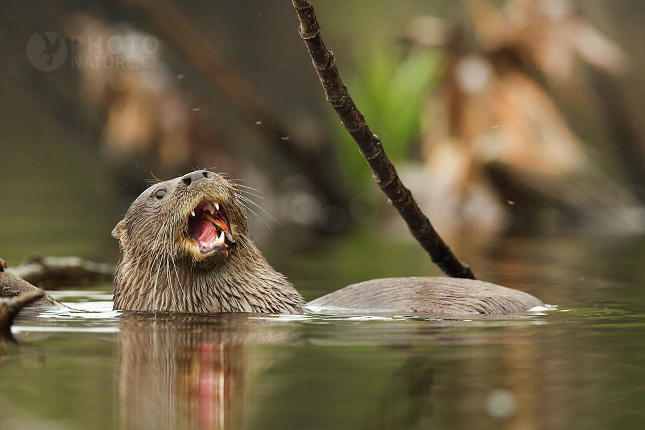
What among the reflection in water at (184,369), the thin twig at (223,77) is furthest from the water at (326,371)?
the thin twig at (223,77)

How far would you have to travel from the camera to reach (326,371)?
2381mm

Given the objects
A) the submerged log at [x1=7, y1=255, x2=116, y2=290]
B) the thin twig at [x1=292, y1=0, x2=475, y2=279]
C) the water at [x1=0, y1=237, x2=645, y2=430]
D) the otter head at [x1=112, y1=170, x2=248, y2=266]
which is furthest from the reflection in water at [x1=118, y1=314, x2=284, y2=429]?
the submerged log at [x1=7, y1=255, x2=116, y2=290]

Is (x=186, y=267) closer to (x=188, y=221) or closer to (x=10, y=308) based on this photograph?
(x=188, y=221)

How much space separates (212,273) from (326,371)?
137cm

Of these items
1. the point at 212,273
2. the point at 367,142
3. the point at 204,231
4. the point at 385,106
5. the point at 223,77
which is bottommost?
the point at 212,273

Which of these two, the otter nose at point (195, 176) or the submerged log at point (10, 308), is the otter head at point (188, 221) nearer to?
the otter nose at point (195, 176)

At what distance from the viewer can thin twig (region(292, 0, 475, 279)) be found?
10.1 ft

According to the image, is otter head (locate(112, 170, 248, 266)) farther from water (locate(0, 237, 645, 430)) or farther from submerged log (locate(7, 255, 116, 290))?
submerged log (locate(7, 255, 116, 290))

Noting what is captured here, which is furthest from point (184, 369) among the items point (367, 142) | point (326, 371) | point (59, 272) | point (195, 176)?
point (59, 272)

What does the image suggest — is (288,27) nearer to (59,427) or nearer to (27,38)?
(27,38)

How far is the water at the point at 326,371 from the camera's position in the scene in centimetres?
187

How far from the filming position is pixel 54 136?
1636 centimetres

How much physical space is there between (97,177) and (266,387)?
15.1 meters

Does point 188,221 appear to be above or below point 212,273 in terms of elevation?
above
